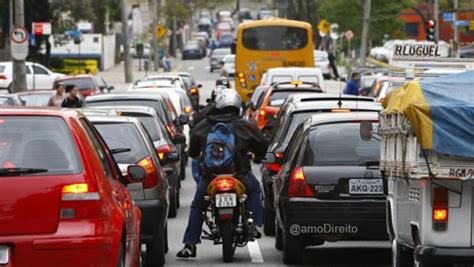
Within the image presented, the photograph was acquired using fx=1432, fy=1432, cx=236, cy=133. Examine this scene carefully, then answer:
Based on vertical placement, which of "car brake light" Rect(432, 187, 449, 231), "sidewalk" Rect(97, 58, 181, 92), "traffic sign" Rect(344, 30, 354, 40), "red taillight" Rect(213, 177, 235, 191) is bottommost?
"sidewalk" Rect(97, 58, 181, 92)

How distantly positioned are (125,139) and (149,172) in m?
0.67

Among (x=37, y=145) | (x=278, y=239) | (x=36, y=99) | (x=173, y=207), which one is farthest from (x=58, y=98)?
(x=37, y=145)

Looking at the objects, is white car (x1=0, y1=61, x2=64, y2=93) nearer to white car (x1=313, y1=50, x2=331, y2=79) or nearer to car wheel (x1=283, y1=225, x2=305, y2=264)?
white car (x1=313, y1=50, x2=331, y2=79)

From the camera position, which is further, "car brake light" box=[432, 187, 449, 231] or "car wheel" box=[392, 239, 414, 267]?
"car wheel" box=[392, 239, 414, 267]

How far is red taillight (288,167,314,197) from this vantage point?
1354cm

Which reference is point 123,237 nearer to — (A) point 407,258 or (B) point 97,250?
(B) point 97,250

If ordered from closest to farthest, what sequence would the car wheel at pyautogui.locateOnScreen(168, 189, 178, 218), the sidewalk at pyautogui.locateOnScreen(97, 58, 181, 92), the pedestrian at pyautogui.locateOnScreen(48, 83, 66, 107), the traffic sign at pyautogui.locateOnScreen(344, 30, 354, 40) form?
the car wheel at pyautogui.locateOnScreen(168, 189, 178, 218) < the pedestrian at pyautogui.locateOnScreen(48, 83, 66, 107) < the traffic sign at pyautogui.locateOnScreen(344, 30, 354, 40) < the sidewalk at pyautogui.locateOnScreen(97, 58, 181, 92)

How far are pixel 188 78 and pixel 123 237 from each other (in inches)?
1824

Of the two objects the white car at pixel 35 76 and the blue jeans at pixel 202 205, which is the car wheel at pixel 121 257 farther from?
the white car at pixel 35 76

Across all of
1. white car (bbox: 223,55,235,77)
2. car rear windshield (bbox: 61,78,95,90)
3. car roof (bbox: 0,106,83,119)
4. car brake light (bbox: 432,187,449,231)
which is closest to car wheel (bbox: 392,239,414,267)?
car brake light (bbox: 432,187,449,231)

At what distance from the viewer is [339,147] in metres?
13.8

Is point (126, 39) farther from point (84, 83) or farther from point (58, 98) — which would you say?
point (58, 98)

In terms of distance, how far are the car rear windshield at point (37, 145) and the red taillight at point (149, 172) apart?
4893 mm

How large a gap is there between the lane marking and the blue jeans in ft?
1.36
